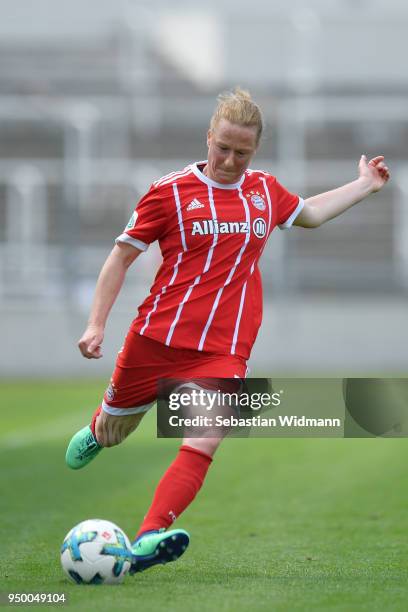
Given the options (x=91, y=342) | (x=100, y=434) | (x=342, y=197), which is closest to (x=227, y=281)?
(x=91, y=342)

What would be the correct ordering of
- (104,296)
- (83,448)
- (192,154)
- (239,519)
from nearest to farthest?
(104,296)
(83,448)
(239,519)
(192,154)

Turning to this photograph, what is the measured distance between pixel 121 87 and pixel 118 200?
270cm

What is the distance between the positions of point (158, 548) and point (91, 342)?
855 mm

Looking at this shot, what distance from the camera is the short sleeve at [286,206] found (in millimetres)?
5379

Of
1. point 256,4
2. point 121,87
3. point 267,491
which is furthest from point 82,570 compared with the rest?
point 256,4

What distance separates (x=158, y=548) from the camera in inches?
175

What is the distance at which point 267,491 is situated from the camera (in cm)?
829

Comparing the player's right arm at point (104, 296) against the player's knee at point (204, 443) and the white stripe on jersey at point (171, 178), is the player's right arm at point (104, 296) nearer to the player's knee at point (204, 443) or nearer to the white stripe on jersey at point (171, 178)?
the white stripe on jersey at point (171, 178)

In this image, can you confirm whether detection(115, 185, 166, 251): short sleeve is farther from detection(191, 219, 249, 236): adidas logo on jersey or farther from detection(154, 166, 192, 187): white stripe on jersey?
detection(191, 219, 249, 236): adidas logo on jersey

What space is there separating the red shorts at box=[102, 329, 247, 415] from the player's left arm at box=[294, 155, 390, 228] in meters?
0.81

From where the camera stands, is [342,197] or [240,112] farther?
[342,197]

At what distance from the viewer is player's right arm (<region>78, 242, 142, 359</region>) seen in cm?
483

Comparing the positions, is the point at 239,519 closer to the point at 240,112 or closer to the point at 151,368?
the point at 151,368

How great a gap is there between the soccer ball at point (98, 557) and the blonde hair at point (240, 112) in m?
1.64
